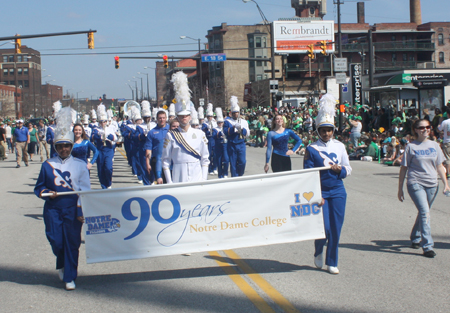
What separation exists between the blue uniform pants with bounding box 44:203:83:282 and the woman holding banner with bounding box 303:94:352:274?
9.17 ft

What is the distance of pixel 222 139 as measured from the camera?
16.2 m

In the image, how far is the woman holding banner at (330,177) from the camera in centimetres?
608

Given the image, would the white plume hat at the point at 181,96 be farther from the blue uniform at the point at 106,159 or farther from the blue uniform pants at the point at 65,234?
the blue uniform at the point at 106,159

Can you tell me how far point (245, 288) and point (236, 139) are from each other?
8.93m

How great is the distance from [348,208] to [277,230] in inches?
183

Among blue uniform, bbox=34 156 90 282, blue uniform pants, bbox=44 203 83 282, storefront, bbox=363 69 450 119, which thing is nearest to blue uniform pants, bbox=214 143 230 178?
blue uniform, bbox=34 156 90 282

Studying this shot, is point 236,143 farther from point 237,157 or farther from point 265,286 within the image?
point 265,286

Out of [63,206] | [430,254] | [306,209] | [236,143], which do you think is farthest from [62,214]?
[236,143]

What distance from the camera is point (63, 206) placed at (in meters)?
5.79

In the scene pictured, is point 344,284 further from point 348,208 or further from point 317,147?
point 348,208

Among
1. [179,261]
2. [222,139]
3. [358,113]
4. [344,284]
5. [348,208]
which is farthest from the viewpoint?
[358,113]

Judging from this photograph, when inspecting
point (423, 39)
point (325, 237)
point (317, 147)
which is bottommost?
point (325, 237)

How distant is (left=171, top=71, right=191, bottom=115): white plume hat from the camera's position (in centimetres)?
768

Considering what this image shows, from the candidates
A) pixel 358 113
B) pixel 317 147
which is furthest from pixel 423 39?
pixel 317 147
